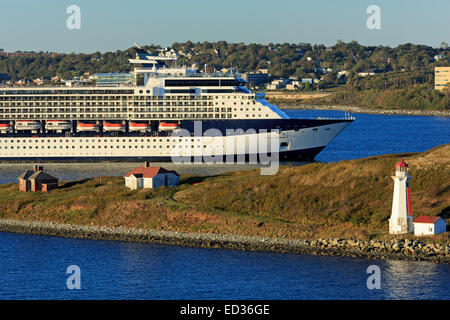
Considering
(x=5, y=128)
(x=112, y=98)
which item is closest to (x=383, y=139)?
(x=112, y=98)

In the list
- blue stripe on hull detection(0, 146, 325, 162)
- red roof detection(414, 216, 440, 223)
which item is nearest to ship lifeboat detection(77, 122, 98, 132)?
blue stripe on hull detection(0, 146, 325, 162)

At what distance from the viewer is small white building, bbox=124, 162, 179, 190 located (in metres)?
54.1

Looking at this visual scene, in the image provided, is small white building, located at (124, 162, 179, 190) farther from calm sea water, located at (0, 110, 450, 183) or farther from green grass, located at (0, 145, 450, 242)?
calm sea water, located at (0, 110, 450, 183)

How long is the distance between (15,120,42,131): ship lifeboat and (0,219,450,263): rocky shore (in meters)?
31.0

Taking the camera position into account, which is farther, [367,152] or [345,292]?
[367,152]

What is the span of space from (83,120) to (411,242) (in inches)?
1808

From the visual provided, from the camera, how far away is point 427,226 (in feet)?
137

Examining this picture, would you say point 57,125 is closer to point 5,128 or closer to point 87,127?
point 87,127

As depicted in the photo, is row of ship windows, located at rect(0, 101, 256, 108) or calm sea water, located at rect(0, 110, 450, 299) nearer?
calm sea water, located at rect(0, 110, 450, 299)

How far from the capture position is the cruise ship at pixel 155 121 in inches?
2968

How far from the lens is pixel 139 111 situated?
7975 centimetres

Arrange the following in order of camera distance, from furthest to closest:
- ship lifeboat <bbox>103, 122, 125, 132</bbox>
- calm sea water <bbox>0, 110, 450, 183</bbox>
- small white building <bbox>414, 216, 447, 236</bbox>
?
ship lifeboat <bbox>103, 122, 125, 132</bbox> → calm sea water <bbox>0, 110, 450, 183</bbox> → small white building <bbox>414, 216, 447, 236</bbox>
